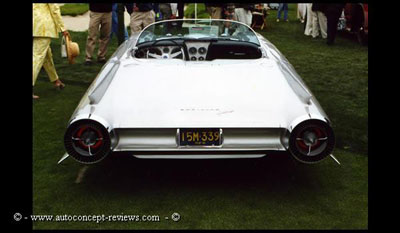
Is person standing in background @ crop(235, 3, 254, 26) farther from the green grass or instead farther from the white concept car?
the white concept car

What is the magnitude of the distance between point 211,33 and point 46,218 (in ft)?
8.44

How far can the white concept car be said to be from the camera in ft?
11.7

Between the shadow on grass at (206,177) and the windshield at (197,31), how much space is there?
130cm

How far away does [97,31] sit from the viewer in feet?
31.0

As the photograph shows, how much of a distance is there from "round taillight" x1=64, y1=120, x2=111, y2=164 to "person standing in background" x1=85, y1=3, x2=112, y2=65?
597cm

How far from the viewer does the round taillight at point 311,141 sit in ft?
11.7

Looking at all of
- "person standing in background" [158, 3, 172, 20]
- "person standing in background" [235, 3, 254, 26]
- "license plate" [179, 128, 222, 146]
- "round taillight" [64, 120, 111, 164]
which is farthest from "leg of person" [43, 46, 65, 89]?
"person standing in background" [235, 3, 254, 26]

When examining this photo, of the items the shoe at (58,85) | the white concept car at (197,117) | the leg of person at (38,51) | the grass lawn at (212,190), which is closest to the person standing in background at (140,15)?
the shoe at (58,85)

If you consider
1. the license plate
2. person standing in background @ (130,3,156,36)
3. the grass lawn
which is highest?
person standing in background @ (130,3,156,36)

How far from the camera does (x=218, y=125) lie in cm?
357

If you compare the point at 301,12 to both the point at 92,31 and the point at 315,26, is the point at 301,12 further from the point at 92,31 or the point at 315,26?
the point at 92,31
